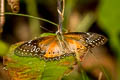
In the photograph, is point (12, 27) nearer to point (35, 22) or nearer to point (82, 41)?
point (35, 22)

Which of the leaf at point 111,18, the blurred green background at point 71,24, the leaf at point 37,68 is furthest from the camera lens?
the blurred green background at point 71,24

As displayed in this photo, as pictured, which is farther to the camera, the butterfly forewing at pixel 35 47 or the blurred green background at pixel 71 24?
the blurred green background at pixel 71 24

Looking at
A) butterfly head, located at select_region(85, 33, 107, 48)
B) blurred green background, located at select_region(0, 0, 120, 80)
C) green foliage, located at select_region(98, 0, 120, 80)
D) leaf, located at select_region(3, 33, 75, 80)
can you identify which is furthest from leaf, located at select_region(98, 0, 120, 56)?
leaf, located at select_region(3, 33, 75, 80)

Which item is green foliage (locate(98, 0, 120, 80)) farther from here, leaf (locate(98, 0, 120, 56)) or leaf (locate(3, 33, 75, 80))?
leaf (locate(3, 33, 75, 80))

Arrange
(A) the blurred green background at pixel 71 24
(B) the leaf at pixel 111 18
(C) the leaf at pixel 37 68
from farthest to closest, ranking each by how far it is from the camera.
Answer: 1. (A) the blurred green background at pixel 71 24
2. (B) the leaf at pixel 111 18
3. (C) the leaf at pixel 37 68

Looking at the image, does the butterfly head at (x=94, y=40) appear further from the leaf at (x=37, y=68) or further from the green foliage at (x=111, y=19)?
the green foliage at (x=111, y=19)

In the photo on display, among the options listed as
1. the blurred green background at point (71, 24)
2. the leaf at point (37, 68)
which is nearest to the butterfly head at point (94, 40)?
the leaf at point (37, 68)

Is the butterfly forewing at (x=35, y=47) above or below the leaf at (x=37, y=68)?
above
